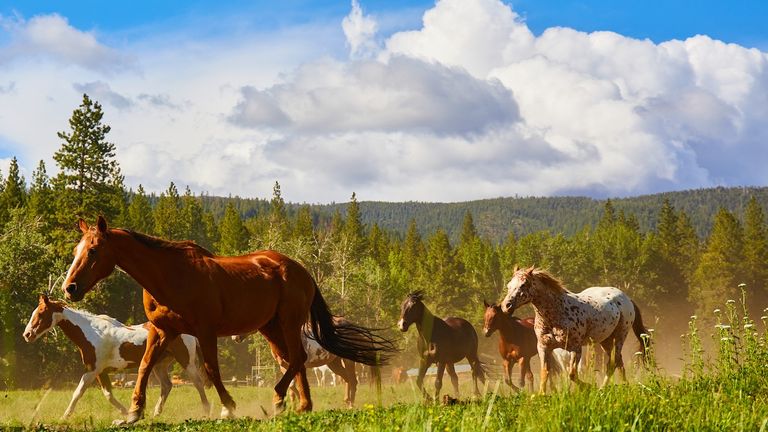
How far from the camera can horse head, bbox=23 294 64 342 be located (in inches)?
637

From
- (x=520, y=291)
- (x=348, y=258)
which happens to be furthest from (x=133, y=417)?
(x=348, y=258)

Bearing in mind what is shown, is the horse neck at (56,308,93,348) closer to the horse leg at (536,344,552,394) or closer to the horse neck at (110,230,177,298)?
the horse neck at (110,230,177,298)

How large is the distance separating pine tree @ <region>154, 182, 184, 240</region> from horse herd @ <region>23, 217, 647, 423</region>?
7116 centimetres

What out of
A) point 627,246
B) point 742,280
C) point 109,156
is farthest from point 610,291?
point 627,246

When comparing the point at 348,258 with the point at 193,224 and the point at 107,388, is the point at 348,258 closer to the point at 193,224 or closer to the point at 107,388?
the point at 193,224

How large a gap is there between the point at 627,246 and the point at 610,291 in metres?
92.6

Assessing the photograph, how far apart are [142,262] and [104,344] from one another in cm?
651

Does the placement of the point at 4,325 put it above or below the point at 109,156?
below

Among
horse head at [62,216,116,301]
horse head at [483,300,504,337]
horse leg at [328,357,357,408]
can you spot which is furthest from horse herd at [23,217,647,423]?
horse head at [483,300,504,337]

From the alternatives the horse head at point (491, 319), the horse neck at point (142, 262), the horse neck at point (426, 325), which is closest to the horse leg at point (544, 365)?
the horse neck at point (426, 325)

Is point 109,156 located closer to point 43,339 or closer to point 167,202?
point 43,339

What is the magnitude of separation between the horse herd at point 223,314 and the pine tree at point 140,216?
70.4 meters

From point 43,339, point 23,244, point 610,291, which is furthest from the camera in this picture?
point 43,339

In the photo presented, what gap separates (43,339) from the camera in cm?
4884
